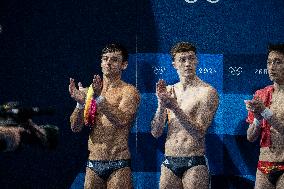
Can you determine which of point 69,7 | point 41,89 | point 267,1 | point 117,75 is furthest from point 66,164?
point 267,1

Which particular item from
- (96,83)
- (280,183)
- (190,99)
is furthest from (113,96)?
(280,183)

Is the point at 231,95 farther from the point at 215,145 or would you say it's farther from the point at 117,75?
the point at 117,75

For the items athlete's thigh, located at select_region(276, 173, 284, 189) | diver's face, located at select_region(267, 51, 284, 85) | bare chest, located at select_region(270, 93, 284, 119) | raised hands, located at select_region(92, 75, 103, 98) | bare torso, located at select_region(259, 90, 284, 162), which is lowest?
athlete's thigh, located at select_region(276, 173, 284, 189)

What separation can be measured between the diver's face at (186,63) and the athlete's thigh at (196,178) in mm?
1043

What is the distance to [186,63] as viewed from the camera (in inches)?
222

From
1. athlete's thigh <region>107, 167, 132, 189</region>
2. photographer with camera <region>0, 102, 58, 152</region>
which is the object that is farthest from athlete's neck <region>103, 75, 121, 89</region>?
photographer with camera <region>0, 102, 58, 152</region>

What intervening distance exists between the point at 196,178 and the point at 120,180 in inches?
32.9

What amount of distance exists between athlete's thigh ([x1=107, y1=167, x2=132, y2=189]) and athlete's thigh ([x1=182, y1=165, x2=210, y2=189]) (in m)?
0.64

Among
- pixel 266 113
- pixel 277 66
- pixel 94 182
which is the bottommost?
pixel 94 182

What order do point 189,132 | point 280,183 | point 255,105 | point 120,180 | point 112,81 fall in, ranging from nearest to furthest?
point 255,105 < point 280,183 < point 189,132 < point 120,180 < point 112,81

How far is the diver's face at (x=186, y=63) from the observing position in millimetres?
5648

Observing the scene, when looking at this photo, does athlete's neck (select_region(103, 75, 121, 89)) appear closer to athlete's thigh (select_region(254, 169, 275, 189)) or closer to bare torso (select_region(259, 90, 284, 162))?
bare torso (select_region(259, 90, 284, 162))

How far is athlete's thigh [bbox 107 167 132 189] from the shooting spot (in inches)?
218

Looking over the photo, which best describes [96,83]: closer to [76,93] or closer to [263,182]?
[76,93]
